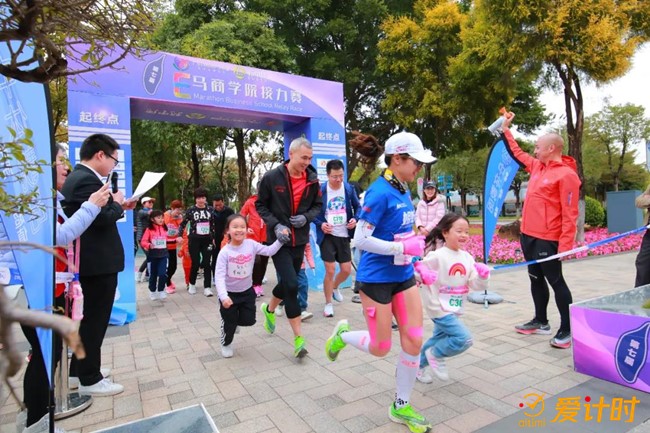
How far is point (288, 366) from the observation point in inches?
147

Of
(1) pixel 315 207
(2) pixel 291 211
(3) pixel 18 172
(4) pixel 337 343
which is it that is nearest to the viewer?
(3) pixel 18 172

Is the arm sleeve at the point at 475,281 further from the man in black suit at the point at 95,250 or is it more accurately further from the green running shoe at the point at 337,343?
the man in black suit at the point at 95,250

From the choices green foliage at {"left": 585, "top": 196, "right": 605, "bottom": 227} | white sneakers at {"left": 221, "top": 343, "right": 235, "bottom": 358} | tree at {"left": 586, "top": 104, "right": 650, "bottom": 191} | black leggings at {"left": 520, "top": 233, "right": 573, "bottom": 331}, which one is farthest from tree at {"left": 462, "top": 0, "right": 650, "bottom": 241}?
tree at {"left": 586, "top": 104, "right": 650, "bottom": 191}

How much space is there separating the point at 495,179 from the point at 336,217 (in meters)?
2.08

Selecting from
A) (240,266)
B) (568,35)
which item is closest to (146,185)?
(240,266)

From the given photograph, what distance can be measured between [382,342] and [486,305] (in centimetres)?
342

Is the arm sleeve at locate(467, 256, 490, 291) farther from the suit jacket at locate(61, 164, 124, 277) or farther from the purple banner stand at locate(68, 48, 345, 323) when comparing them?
the purple banner stand at locate(68, 48, 345, 323)

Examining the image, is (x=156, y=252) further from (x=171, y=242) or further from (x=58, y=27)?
(x=58, y=27)

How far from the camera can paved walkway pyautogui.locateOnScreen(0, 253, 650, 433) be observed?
Answer: 109 inches

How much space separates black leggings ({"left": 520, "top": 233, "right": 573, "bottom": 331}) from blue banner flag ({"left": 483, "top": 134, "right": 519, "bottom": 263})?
114cm

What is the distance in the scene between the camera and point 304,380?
3.41m

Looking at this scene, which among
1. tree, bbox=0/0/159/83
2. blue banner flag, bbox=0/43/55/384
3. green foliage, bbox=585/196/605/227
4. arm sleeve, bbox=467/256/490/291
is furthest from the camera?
green foliage, bbox=585/196/605/227

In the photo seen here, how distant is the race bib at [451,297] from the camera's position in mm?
3125

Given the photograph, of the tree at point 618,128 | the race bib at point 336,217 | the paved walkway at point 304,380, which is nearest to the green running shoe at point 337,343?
the paved walkway at point 304,380
